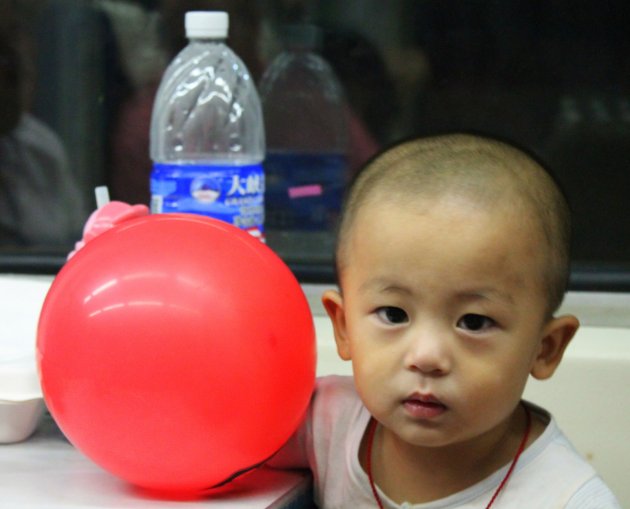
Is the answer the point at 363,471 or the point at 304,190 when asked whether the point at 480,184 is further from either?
the point at 304,190

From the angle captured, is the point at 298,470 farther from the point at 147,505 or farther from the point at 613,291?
the point at 613,291

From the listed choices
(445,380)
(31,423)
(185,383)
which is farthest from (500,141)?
(31,423)

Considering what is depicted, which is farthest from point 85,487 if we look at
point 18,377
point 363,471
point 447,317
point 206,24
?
point 206,24

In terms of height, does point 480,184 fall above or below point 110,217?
above

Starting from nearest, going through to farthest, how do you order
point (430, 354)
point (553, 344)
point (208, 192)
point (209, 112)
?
point (430, 354)
point (553, 344)
point (208, 192)
point (209, 112)

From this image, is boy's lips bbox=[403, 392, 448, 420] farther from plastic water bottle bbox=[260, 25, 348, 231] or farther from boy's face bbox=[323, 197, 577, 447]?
plastic water bottle bbox=[260, 25, 348, 231]

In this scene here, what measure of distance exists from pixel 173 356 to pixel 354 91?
0.89m

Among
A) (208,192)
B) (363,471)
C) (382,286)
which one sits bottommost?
(363,471)

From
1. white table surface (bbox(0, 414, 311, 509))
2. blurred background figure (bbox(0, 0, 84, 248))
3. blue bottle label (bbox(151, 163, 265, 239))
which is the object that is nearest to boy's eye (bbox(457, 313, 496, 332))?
white table surface (bbox(0, 414, 311, 509))

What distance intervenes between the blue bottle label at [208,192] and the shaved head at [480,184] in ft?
1.64

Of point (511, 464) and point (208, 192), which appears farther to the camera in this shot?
point (208, 192)

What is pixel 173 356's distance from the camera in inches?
40.0

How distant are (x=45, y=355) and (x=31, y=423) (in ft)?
0.79

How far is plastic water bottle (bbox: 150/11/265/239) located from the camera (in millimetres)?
1694
